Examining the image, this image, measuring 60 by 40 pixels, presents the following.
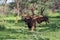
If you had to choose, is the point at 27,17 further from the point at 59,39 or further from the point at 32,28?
the point at 59,39

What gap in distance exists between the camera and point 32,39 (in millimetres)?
13484

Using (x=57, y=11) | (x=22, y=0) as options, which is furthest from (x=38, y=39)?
(x=57, y=11)

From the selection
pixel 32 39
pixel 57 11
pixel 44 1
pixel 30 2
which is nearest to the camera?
pixel 32 39

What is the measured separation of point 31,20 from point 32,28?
84 cm

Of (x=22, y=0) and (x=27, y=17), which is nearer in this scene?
(x=27, y=17)

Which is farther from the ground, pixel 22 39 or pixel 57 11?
pixel 22 39

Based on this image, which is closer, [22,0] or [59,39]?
[59,39]

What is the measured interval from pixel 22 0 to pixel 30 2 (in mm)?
4187

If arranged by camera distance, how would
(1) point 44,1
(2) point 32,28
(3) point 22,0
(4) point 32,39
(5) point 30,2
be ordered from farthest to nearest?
1. (3) point 22,0
2. (5) point 30,2
3. (1) point 44,1
4. (2) point 32,28
5. (4) point 32,39

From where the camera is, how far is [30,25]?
19359 mm

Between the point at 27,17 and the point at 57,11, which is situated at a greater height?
the point at 27,17

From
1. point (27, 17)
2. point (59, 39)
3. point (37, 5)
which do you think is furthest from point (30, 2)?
point (59, 39)

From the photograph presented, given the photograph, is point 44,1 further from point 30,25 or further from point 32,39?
point 32,39

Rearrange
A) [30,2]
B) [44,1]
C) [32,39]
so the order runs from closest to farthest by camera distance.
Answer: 1. [32,39]
2. [44,1]
3. [30,2]
